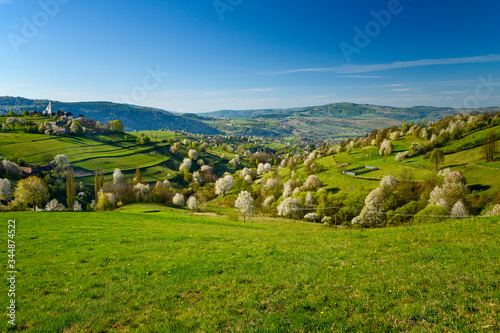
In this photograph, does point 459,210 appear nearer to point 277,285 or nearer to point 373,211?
point 373,211

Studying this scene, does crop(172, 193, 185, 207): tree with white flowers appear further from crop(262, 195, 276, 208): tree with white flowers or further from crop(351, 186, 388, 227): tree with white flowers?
crop(351, 186, 388, 227): tree with white flowers

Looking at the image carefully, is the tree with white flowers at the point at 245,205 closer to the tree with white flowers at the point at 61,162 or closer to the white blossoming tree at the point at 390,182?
the white blossoming tree at the point at 390,182

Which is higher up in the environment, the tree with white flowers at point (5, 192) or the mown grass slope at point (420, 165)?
the mown grass slope at point (420, 165)

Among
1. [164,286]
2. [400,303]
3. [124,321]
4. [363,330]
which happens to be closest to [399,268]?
[400,303]

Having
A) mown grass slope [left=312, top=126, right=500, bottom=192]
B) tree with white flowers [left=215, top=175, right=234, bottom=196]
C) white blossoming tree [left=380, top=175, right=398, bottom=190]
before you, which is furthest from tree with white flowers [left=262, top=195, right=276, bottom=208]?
tree with white flowers [left=215, top=175, right=234, bottom=196]

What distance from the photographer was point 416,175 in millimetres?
87062

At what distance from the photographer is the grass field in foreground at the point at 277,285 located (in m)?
8.61

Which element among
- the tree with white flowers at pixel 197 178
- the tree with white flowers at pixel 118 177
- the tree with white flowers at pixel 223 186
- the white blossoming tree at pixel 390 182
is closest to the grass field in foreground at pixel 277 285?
the white blossoming tree at pixel 390 182

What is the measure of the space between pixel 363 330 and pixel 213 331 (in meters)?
5.23

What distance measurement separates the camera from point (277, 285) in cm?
1190

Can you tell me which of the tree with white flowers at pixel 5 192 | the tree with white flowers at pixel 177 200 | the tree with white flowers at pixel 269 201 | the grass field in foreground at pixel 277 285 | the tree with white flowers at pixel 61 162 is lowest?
the tree with white flowers at pixel 177 200

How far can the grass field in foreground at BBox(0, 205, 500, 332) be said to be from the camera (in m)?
8.61

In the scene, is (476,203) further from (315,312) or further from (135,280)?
(135,280)

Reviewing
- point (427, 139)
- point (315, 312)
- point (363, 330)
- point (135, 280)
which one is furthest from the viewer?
point (427, 139)
